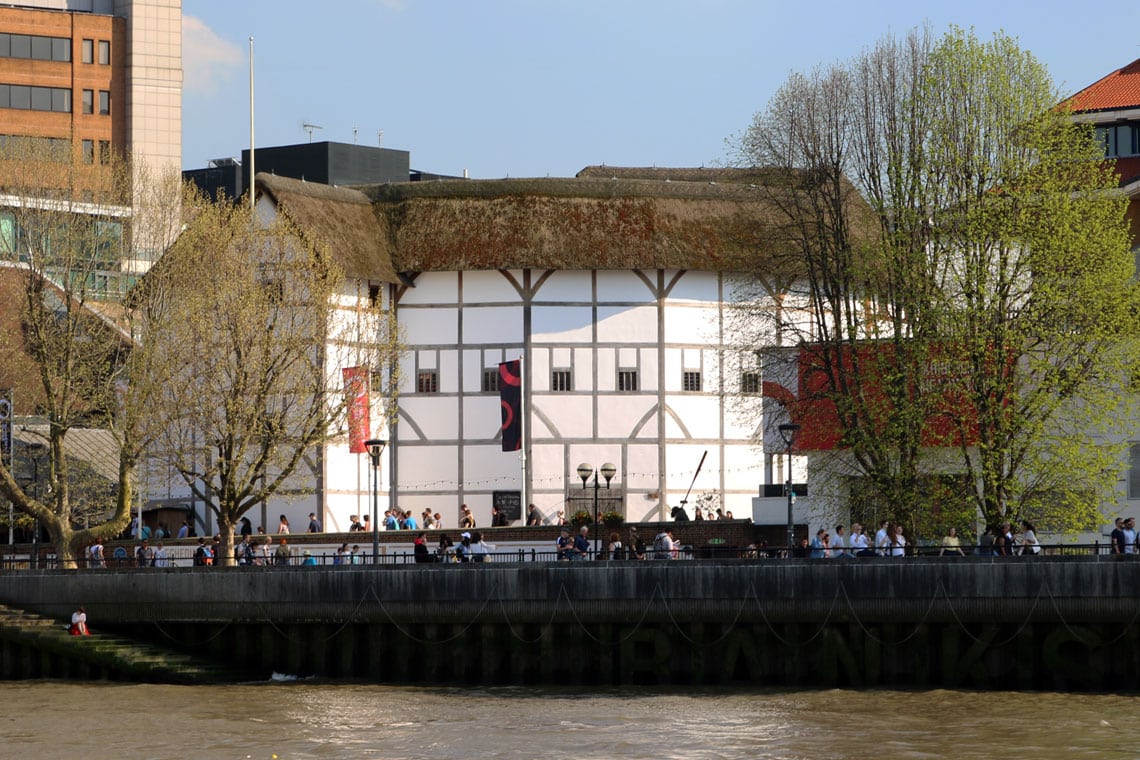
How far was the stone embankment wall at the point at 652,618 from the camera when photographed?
37969 mm

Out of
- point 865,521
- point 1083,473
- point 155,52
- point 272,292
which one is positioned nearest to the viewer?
point 1083,473

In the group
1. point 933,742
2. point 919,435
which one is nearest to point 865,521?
point 919,435

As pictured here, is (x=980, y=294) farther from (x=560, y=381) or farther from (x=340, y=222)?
(x=340, y=222)

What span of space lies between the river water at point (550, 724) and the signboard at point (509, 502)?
21578 mm

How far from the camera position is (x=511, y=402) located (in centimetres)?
6147

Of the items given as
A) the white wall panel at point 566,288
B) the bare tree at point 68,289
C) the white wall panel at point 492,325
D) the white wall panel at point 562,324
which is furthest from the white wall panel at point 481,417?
the bare tree at point 68,289

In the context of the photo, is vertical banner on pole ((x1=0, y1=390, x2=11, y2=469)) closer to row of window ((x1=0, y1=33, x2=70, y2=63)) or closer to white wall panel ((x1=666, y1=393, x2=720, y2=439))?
white wall panel ((x1=666, y1=393, x2=720, y2=439))

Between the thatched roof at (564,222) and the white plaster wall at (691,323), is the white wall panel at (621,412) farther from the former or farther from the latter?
the thatched roof at (564,222)

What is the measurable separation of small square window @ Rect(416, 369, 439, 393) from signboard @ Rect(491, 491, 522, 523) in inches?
166

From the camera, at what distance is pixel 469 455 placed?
6281 cm

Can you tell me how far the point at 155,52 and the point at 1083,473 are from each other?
239 ft

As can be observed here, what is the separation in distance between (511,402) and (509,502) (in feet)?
11.1

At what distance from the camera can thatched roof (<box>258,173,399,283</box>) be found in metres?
61.8

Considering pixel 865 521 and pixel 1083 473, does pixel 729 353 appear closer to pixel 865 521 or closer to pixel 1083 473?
pixel 865 521
